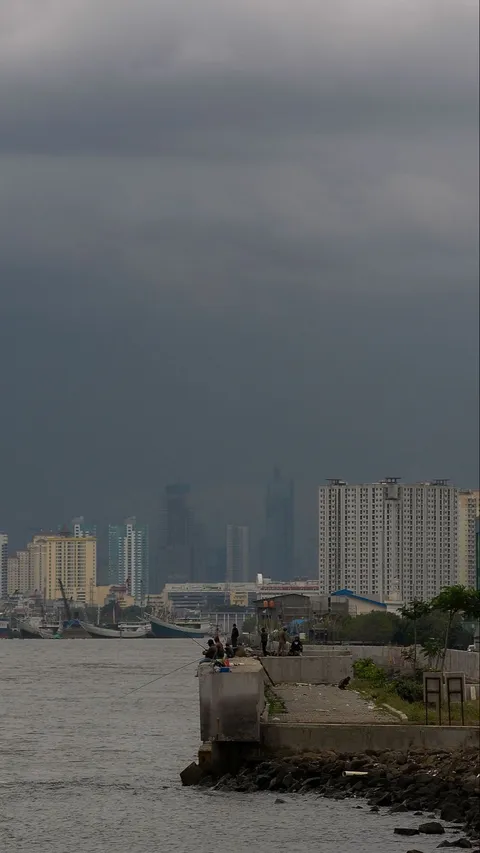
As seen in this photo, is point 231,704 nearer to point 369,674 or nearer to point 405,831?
point 405,831

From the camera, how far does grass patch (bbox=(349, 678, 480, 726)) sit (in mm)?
27925

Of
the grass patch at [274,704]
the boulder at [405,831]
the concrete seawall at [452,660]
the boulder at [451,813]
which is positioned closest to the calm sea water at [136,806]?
the boulder at [405,831]

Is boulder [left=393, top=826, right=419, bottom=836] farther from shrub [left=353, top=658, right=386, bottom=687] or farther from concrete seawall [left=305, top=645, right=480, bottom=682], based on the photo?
shrub [left=353, top=658, right=386, bottom=687]

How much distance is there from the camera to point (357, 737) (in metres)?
25.7

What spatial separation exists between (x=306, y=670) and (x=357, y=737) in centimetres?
1811

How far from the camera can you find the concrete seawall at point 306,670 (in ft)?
141

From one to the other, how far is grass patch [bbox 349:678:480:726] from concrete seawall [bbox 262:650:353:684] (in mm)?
1894

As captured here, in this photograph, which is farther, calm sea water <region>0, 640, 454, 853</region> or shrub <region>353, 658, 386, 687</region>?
shrub <region>353, 658, 386, 687</region>

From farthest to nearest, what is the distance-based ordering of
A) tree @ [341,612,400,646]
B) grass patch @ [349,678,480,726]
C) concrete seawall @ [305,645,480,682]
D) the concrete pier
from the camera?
1. tree @ [341,612,400,646]
2. concrete seawall @ [305,645,480,682]
3. grass patch @ [349,678,480,726]
4. the concrete pier

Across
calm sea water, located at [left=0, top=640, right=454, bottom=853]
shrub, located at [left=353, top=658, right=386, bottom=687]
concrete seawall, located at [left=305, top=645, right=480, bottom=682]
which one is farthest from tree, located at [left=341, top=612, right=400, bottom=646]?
calm sea water, located at [left=0, top=640, right=454, bottom=853]

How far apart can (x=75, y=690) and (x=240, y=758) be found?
44.7 metres

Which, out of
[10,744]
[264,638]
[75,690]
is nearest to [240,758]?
[10,744]

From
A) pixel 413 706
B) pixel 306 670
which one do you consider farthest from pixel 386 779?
pixel 306 670

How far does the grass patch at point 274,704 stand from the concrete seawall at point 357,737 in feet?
10.9
